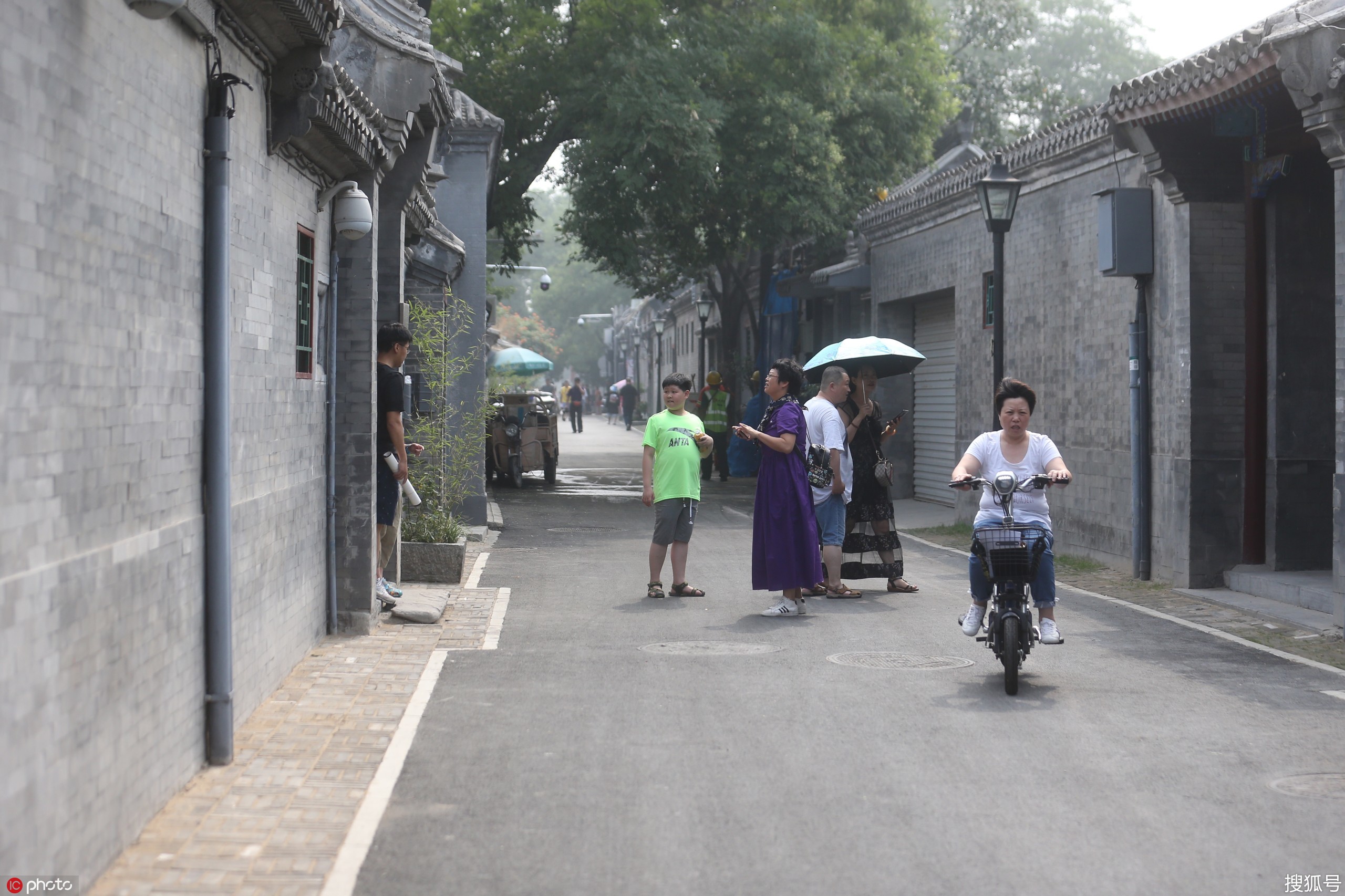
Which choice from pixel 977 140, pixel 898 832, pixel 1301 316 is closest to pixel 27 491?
pixel 898 832

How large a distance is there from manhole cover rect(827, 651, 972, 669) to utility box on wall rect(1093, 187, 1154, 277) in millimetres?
5667

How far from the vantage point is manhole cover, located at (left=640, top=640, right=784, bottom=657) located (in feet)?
29.4

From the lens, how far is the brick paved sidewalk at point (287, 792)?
4.71 meters

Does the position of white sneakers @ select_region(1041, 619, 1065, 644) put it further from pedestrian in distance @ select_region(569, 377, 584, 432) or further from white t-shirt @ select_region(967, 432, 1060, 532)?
pedestrian in distance @ select_region(569, 377, 584, 432)

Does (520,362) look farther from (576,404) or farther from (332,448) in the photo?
(332,448)

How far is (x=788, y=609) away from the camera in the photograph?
10.6 metres

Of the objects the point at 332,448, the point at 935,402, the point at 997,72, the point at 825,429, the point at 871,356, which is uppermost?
the point at 997,72

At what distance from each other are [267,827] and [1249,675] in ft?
19.1

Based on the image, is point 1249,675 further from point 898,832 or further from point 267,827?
point 267,827

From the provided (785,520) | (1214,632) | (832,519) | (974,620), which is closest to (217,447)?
(974,620)

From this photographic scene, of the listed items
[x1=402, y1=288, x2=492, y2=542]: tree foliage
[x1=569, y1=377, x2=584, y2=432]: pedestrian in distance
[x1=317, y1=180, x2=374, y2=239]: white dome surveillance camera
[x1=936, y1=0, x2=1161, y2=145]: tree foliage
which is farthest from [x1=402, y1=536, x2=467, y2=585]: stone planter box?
[x1=569, y1=377, x2=584, y2=432]: pedestrian in distance

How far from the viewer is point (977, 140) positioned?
38.4m

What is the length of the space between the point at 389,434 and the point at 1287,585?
729cm

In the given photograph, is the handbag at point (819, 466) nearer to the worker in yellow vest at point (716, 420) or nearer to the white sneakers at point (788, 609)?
the white sneakers at point (788, 609)
